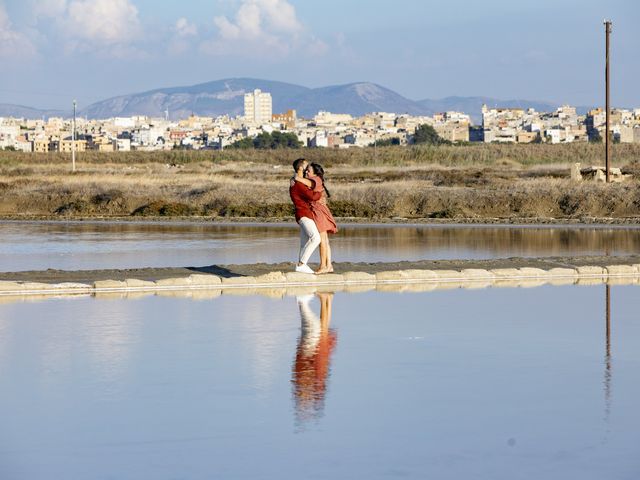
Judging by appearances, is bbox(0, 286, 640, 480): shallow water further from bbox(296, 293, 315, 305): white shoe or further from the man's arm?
the man's arm

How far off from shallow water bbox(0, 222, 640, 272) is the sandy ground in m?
Result: 2.12

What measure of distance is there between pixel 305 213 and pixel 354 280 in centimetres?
105

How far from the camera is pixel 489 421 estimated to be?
292 inches

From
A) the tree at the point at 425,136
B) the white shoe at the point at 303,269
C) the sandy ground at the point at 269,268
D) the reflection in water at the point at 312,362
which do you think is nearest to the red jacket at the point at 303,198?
the white shoe at the point at 303,269

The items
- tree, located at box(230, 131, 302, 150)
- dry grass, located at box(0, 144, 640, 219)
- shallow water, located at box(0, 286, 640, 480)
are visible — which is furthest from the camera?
tree, located at box(230, 131, 302, 150)

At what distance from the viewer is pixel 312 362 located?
9586 millimetres

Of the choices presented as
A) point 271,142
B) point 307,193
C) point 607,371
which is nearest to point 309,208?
point 307,193

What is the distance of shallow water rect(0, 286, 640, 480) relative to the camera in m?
6.47

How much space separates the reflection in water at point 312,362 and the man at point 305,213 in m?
1.91

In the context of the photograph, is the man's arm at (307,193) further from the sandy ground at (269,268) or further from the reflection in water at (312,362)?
the reflection in water at (312,362)

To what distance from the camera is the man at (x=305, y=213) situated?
50.4ft

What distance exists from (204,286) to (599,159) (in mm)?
68456

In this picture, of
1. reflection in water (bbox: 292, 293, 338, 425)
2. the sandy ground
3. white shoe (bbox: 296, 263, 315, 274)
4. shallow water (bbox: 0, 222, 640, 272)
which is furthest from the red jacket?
shallow water (bbox: 0, 222, 640, 272)

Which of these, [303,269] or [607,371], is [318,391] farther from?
[303,269]
